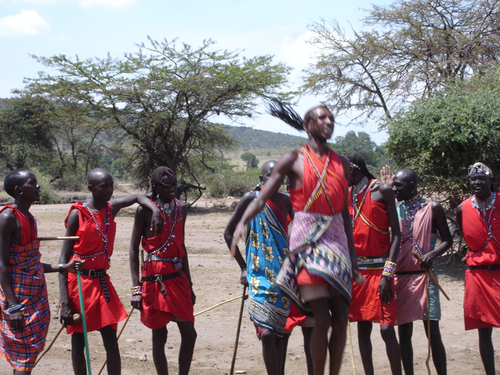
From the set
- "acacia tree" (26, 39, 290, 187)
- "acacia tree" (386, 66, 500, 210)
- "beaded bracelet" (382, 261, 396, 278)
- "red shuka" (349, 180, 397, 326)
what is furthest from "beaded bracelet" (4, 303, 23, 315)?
"acacia tree" (26, 39, 290, 187)

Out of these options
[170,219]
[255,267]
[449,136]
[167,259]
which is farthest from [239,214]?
[449,136]

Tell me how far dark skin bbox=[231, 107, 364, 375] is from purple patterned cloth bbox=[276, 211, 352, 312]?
12cm

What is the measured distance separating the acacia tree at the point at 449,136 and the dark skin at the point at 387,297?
4491mm

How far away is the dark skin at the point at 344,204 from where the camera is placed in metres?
2.83

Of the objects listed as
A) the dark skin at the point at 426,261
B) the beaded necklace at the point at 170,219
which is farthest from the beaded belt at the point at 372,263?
the beaded necklace at the point at 170,219

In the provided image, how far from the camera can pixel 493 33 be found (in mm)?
13422

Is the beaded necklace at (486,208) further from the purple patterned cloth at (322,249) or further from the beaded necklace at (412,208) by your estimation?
the purple patterned cloth at (322,249)

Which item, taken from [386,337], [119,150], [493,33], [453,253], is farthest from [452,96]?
[119,150]

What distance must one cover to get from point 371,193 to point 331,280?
5.29ft

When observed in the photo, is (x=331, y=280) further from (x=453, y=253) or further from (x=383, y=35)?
(x=383, y=35)

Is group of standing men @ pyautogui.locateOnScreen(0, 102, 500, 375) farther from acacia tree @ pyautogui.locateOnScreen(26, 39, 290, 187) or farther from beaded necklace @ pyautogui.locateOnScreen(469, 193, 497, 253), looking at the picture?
acacia tree @ pyautogui.locateOnScreen(26, 39, 290, 187)

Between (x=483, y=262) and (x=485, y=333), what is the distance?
0.62 metres

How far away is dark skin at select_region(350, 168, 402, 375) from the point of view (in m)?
3.98

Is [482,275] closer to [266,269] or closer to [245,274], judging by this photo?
[266,269]
